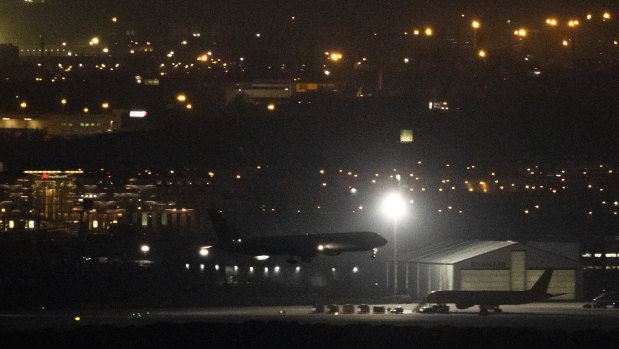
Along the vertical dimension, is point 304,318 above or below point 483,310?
above

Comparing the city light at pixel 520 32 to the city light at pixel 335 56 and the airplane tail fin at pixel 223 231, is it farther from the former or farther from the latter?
the airplane tail fin at pixel 223 231

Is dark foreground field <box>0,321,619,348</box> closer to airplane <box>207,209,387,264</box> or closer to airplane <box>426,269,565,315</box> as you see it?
airplane <box>426,269,565,315</box>

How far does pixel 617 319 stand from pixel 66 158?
241 feet

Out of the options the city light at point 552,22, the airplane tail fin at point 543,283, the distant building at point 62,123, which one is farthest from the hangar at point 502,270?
the city light at point 552,22

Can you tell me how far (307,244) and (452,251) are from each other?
12.2 meters

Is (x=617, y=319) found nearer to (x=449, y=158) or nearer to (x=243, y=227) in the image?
(x=243, y=227)

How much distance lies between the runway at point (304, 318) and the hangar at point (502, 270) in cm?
685

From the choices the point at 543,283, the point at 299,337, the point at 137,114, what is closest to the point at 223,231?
the point at 543,283

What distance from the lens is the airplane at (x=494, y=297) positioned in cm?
6656

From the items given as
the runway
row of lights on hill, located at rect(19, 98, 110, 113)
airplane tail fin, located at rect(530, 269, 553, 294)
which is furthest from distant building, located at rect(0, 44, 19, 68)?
airplane tail fin, located at rect(530, 269, 553, 294)

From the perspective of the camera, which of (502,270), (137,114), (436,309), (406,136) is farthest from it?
(406,136)

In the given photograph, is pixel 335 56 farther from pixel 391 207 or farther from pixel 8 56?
pixel 391 207

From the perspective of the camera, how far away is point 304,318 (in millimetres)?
58844

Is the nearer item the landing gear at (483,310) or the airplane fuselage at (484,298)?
the landing gear at (483,310)
